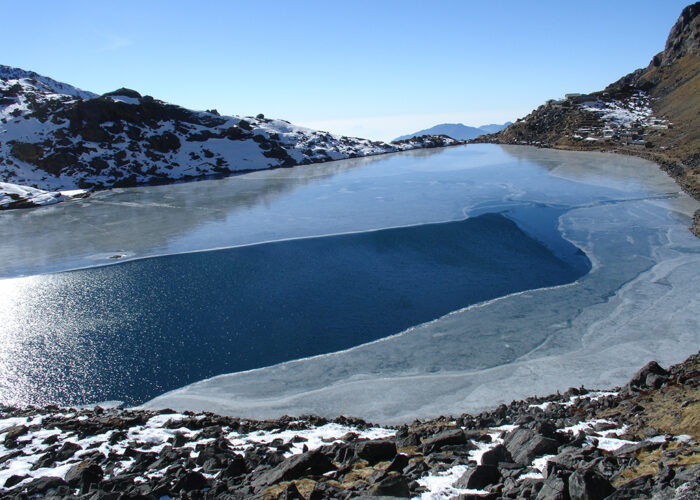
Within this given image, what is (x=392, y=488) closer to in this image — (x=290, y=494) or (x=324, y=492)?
(x=324, y=492)

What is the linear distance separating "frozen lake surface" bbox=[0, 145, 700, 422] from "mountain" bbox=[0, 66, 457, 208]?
3293 cm

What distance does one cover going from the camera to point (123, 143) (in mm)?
79688

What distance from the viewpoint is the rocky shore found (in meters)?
6.93

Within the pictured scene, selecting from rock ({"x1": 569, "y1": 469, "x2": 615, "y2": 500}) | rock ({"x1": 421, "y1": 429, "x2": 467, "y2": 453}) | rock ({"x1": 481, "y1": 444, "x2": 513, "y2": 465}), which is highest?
rock ({"x1": 569, "y1": 469, "x2": 615, "y2": 500})

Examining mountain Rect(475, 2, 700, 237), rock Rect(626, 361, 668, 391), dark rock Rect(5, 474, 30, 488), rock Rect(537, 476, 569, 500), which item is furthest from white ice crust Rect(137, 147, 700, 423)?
mountain Rect(475, 2, 700, 237)

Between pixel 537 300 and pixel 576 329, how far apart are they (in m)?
2.93

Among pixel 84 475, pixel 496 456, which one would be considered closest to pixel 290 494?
pixel 496 456

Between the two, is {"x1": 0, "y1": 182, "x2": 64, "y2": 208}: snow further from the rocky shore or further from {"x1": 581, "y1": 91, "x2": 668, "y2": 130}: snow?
{"x1": 581, "y1": 91, "x2": 668, "y2": 130}: snow

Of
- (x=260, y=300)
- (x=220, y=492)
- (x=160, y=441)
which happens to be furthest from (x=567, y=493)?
(x=260, y=300)

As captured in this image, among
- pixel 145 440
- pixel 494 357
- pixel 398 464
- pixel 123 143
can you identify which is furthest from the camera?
pixel 123 143

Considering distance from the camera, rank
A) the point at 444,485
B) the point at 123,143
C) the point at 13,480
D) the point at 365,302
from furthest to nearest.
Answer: the point at 123,143
the point at 365,302
the point at 13,480
the point at 444,485

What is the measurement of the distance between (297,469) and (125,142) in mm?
84387

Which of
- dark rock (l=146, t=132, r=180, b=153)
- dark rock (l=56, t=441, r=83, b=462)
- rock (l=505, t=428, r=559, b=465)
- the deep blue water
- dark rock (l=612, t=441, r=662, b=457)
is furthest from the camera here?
dark rock (l=146, t=132, r=180, b=153)

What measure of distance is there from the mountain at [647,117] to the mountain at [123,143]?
4004 centimetres
